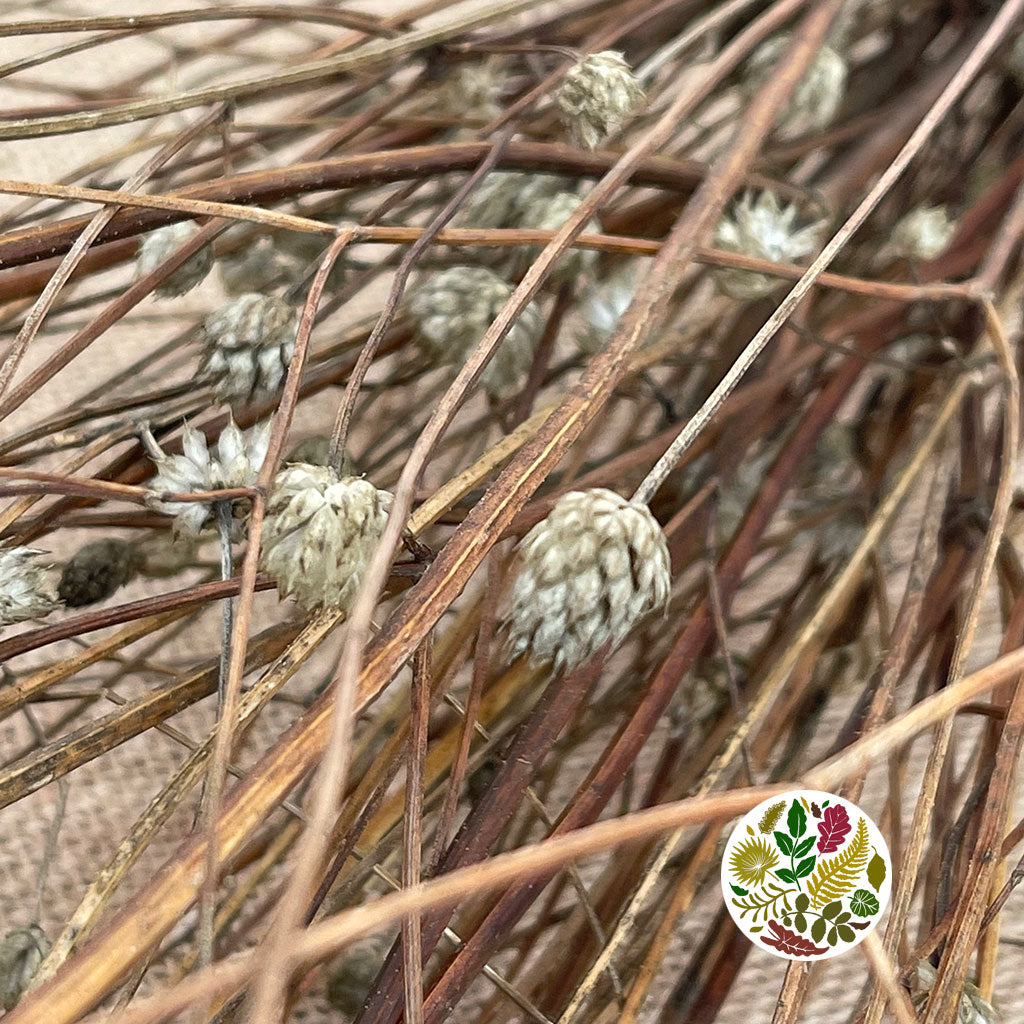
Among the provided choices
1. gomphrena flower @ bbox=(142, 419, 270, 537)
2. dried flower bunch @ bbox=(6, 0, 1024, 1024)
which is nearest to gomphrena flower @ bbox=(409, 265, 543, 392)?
dried flower bunch @ bbox=(6, 0, 1024, 1024)

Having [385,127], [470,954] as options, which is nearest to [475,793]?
[470,954]

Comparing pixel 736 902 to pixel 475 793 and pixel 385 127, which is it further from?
pixel 385 127

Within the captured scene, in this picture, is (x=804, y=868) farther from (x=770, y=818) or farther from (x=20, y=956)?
(x=20, y=956)

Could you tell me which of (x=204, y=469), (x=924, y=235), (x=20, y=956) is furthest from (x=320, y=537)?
(x=924, y=235)

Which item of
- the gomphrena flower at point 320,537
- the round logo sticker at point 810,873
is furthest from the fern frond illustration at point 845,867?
the gomphrena flower at point 320,537

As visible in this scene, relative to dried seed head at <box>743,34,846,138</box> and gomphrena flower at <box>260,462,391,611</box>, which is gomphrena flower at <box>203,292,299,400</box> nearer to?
gomphrena flower at <box>260,462,391,611</box>

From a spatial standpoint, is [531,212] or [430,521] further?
[531,212]
